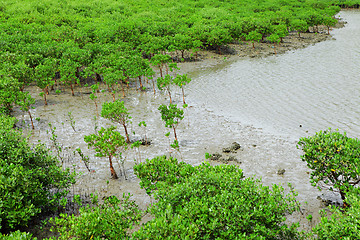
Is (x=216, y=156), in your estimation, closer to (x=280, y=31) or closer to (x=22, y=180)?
(x=22, y=180)

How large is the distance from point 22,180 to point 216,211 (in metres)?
7.56

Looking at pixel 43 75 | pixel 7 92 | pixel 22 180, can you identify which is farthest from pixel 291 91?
pixel 7 92


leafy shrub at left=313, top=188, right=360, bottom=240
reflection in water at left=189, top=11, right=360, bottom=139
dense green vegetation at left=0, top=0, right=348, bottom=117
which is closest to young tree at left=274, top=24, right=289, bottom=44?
dense green vegetation at left=0, top=0, right=348, bottom=117

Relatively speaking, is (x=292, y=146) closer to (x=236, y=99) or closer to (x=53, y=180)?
(x=236, y=99)

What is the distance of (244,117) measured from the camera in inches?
937

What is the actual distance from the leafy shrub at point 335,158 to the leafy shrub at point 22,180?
11.3 metres

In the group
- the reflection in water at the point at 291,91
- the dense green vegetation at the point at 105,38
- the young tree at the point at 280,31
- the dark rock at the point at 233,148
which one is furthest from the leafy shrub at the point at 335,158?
the young tree at the point at 280,31

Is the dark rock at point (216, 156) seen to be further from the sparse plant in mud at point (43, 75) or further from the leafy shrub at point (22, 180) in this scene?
the sparse plant in mud at point (43, 75)

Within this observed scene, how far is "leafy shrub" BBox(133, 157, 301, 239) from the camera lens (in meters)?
8.60

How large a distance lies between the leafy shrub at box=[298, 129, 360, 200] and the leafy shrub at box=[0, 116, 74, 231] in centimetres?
1132

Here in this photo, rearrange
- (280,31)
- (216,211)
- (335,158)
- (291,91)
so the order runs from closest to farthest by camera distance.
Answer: (216,211) → (335,158) → (291,91) → (280,31)

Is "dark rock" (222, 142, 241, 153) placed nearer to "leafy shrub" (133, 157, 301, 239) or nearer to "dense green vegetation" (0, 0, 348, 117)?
"leafy shrub" (133, 157, 301, 239)

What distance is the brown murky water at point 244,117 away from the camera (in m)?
16.7

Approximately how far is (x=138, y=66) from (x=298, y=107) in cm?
1641
